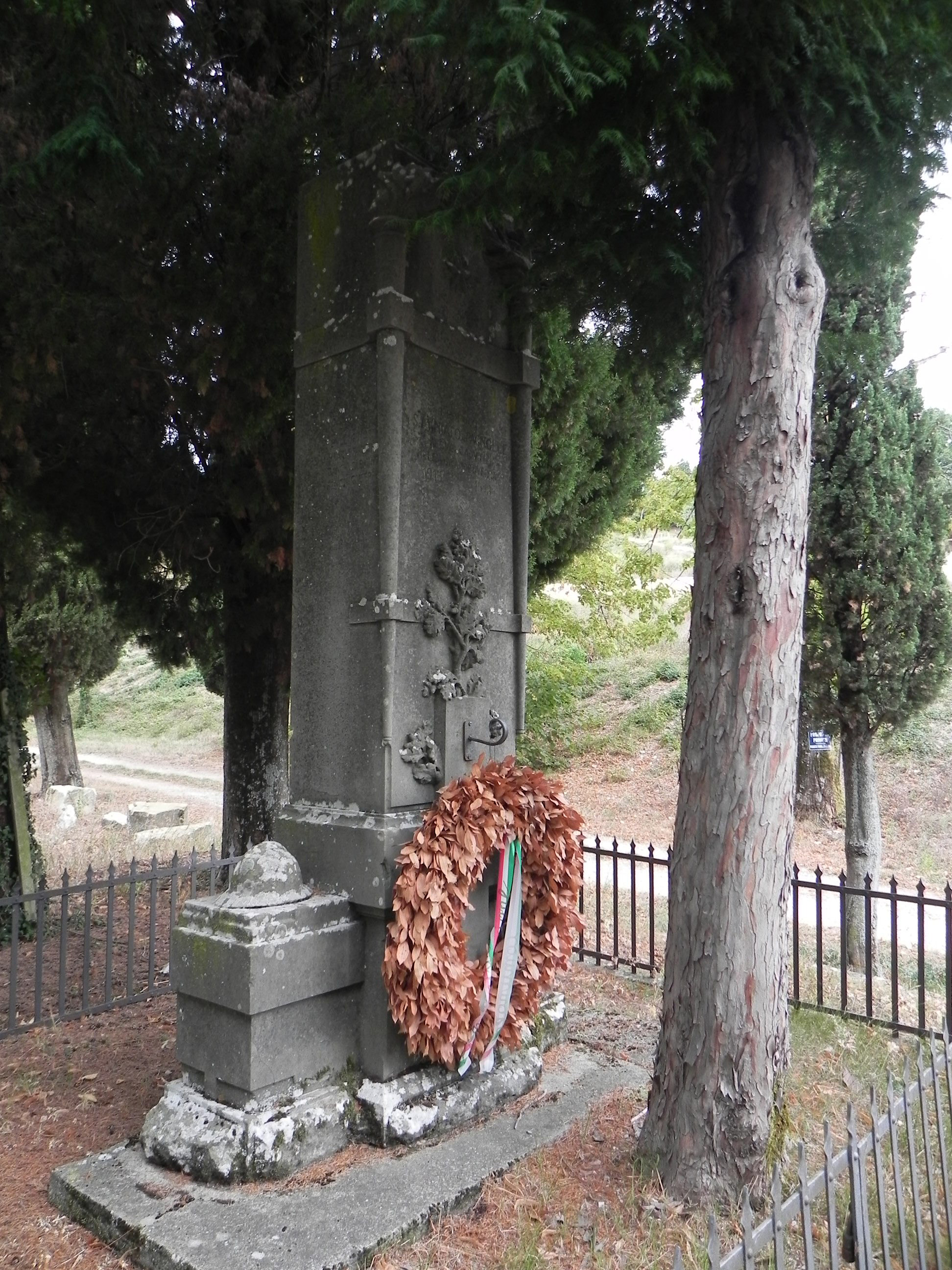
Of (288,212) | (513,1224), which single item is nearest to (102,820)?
(288,212)

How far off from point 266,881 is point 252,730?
391 cm

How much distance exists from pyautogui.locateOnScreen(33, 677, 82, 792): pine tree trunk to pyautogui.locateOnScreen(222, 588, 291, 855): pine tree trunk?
10.4m

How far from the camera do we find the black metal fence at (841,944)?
17.1 feet

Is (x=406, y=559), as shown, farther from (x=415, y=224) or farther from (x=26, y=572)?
(x=26, y=572)

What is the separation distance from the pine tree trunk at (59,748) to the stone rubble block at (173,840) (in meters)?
5.86

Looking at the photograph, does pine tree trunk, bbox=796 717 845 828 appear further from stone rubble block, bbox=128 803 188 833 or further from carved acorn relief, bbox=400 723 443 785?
carved acorn relief, bbox=400 723 443 785

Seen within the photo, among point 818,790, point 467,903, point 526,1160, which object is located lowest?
point 526,1160

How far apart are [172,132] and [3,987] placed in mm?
5500

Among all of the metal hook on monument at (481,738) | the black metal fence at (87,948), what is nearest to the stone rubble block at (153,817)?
the black metal fence at (87,948)

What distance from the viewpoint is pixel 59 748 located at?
1669 centimetres

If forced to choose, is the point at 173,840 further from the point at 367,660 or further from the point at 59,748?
the point at 367,660

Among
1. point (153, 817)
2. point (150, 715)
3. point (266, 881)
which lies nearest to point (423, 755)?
point (266, 881)

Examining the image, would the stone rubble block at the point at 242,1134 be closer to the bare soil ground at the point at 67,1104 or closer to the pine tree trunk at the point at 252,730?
the bare soil ground at the point at 67,1104

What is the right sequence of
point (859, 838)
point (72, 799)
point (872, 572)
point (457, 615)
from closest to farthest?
1. point (457, 615)
2. point (859, 838)
3. point (872, 572)
4. point (72, 799)
